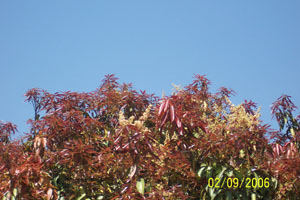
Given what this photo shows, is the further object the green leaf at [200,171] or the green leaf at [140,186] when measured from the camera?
the green leaf at [200,171]

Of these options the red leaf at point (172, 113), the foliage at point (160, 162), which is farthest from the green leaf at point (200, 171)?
the red leaf at point (172, 113)

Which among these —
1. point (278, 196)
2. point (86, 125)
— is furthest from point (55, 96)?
point (278, 196)

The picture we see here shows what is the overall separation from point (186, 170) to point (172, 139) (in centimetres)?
39

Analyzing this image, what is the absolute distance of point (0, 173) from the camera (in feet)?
14.5

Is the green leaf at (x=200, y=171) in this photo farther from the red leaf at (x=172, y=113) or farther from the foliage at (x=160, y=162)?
the red leaf at (x=172, y=113)

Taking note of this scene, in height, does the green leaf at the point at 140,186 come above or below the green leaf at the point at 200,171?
below

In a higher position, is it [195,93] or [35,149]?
[195,93]

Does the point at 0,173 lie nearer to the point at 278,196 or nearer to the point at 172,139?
the point at 172,139
